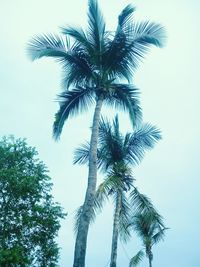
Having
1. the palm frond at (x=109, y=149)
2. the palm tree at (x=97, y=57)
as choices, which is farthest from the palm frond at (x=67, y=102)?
the palm frond at (x=109, y=149)

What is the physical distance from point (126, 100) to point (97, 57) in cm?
215

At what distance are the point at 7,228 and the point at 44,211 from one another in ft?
5.55

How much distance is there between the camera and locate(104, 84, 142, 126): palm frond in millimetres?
15431

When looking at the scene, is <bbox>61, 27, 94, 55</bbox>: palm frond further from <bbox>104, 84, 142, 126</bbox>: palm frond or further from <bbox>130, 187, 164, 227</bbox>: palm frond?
<bbox>130, 187, 164, 227</bbox>: palm frond

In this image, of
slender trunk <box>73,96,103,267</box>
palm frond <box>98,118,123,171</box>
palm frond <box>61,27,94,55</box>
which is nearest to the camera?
slender trunk <box>73,96,103,267</box>

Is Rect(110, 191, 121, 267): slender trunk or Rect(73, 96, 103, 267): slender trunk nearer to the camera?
Rect(73, 96, 103, 267): slender trunk

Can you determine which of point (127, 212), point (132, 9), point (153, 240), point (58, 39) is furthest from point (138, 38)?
point (153, 240)

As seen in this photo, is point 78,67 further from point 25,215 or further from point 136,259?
point 136,259

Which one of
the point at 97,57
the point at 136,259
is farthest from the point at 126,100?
the point at 136,259

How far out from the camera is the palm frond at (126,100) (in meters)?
15.4

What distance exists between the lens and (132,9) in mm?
15547

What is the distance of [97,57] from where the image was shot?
49.4 ft

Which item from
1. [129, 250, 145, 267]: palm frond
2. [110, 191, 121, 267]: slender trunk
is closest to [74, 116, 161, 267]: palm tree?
[110, 191, 121, 267]: slender trunk

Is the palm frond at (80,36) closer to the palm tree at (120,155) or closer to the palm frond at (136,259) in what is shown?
the palm tree at (120,155)
